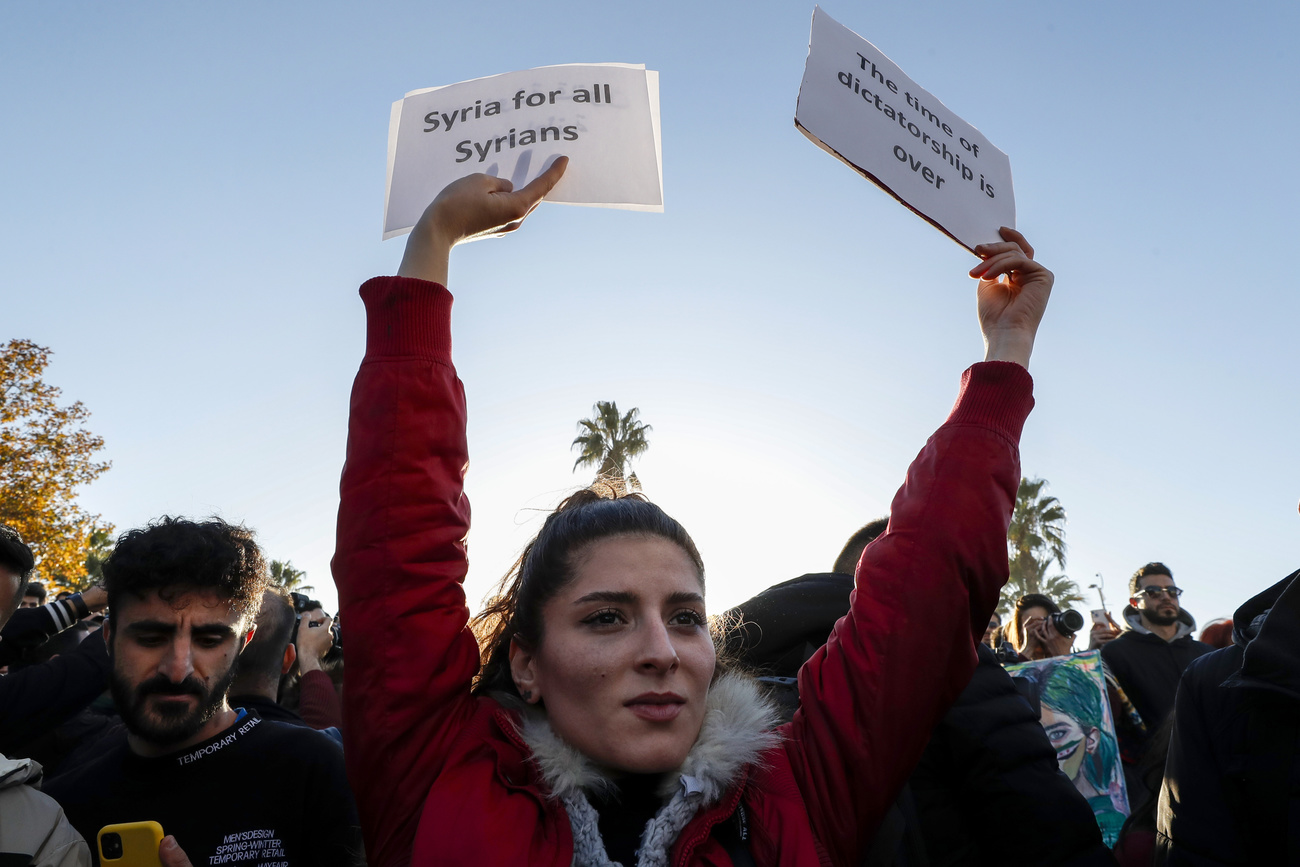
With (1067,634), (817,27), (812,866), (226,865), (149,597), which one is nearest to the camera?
(812,866)

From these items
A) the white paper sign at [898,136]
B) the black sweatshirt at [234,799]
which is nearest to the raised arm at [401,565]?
the black sweatshirt at [234,799]

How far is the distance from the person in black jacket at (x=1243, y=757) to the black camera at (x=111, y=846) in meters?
2.36

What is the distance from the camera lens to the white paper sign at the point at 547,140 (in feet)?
6.97

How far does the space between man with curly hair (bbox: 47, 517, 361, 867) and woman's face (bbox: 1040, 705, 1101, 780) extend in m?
2.50

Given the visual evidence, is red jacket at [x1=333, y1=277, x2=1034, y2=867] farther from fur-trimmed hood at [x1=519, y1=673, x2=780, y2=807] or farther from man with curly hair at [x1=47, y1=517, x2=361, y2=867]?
man with curly hair at [x1=47, y1=517, x2=361, y2=867]

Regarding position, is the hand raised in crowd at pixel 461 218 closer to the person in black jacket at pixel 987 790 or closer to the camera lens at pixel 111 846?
the person in black jacket at pixel 987 790

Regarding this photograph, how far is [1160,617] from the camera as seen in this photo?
603 centimetres

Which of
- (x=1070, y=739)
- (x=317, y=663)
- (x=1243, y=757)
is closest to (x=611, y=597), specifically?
(x=1243, y=757)

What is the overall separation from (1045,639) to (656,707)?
602 cm

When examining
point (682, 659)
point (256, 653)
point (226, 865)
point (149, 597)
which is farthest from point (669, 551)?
point (256, 653)

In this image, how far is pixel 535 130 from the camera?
2.14 metres

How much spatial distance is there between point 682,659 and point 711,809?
26cm

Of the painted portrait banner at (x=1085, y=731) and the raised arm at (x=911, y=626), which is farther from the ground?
the raised arm at (x=911, y=626)

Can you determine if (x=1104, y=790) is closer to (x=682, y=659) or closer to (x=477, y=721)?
(x=682, y=659)
